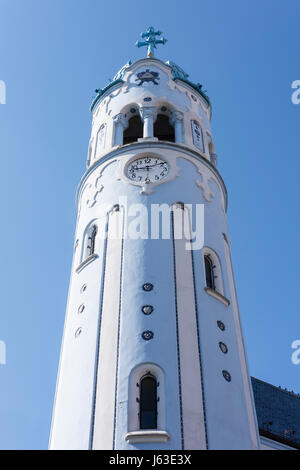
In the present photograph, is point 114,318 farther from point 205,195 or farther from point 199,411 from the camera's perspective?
point 205,195

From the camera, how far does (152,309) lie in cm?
1845

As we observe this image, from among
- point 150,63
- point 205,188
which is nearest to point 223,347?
point 205,188

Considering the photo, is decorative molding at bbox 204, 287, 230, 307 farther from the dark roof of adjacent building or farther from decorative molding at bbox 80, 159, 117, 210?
decorative molding at bbox 80, 159, 117, 210

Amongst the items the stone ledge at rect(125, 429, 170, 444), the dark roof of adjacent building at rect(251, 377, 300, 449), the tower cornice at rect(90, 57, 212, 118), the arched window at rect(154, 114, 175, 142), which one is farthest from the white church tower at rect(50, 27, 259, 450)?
the dark roof of adjacent building at rect(251, 377, 300, 449)

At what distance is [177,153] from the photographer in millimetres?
24641

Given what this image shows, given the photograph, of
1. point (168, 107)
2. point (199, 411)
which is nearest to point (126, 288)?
point (199, 411)

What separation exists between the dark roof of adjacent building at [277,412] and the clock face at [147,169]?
9.94 m

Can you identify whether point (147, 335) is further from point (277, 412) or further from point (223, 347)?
point (277, 412)

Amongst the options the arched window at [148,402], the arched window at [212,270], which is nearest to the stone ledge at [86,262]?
the arched window at [212,270]

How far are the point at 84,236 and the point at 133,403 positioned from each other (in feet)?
26.6

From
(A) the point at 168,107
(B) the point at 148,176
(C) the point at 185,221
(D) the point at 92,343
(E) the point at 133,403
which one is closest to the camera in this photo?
(E) the point at 133,403
